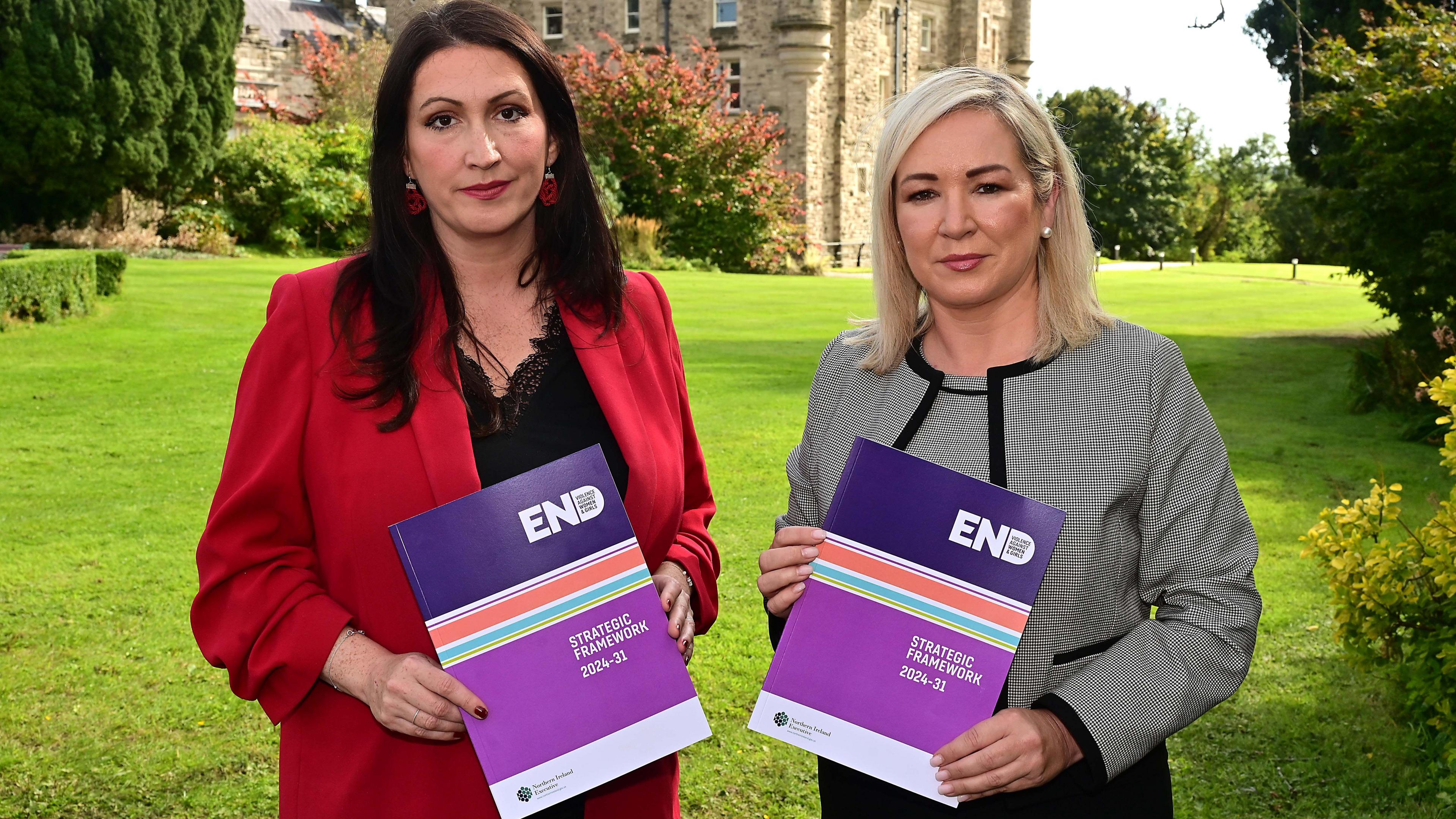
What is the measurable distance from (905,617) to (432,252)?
1112 mm

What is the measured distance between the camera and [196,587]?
226 inches

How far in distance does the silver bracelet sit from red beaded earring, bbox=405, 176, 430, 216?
0.78 metres

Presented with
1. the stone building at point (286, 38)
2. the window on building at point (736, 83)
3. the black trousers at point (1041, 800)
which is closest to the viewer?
the black trousers at point (1041, 800)

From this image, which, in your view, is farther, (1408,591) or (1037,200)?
(1408,591)

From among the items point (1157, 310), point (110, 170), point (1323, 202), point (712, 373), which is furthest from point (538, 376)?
point (110, 170)

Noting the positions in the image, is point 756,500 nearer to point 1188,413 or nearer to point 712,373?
point 712,373

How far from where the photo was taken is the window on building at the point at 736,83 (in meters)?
36.8

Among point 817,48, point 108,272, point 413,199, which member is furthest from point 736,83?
point 413,199

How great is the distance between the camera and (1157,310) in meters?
21.1

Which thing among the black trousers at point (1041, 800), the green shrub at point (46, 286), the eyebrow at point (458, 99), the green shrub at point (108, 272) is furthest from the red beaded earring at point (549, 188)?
the green shrub at point (108, 272)

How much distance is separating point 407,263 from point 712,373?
1005 cm

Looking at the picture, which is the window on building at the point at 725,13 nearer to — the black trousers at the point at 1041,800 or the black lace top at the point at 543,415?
the black lace top at the point at 543,415

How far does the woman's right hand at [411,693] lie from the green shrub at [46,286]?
12452 millimetres

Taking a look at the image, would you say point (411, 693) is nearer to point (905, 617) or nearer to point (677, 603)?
point (677, 603)
